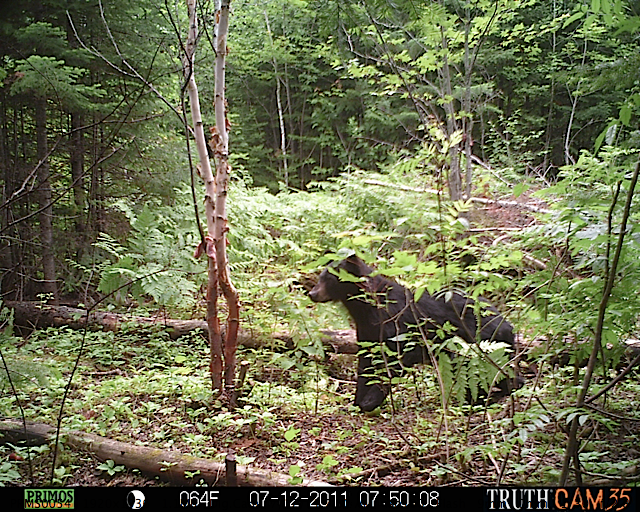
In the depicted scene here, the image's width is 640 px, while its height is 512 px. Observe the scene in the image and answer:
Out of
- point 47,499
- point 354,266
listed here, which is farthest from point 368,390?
point 47,499

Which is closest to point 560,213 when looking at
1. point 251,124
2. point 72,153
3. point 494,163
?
point 72,153

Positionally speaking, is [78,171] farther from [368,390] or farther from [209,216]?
[368,390]

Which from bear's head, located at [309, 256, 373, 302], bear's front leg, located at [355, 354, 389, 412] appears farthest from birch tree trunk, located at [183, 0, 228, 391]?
bear's front leg, located at [355, 354, 389, 412]

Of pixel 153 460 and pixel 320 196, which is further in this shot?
pixel 320 196

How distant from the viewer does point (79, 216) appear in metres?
5.70

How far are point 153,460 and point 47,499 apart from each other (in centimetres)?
62

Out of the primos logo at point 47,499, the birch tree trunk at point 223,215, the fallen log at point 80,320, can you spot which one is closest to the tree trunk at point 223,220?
the birch tree trunk at point 223,215

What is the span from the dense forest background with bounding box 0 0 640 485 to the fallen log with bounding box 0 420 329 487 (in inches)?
5.9

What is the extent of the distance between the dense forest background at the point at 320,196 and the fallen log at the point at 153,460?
15 cm

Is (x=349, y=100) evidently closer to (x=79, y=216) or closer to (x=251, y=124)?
(x=251, y=124)

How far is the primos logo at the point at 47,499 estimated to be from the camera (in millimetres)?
1930

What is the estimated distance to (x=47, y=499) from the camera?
198 cm

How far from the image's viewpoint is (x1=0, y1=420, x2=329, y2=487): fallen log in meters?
2.30

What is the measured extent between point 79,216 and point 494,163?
6.58 meters
